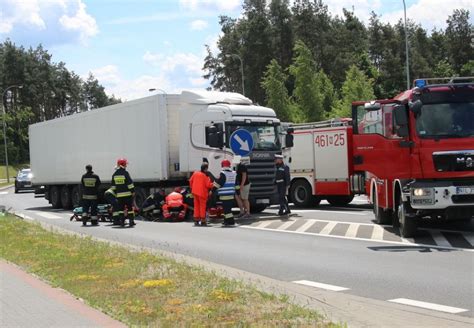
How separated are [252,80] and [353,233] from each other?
68.2 meters

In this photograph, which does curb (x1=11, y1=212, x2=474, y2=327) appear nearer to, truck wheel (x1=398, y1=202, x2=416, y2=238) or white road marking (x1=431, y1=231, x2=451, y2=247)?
A: white road marking (x1=431, y1=231, x2=451, y2=247)

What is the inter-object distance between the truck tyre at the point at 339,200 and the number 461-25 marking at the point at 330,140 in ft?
6.72

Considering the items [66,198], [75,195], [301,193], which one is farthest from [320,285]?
[66,198]

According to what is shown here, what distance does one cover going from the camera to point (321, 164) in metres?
20.6

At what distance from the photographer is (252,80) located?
266ft

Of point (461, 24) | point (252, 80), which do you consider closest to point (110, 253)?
point (252, 80)

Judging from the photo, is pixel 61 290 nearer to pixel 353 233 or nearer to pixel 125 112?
pixel 353 233

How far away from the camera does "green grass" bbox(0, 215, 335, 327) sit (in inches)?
245

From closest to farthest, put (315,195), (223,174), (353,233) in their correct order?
(353,233)
(223,174)
(315,195)

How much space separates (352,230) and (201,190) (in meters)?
4.46

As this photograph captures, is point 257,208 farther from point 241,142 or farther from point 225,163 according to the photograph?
point 225,163

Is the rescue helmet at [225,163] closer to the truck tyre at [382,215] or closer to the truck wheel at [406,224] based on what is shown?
the truck tyre at [382,215]

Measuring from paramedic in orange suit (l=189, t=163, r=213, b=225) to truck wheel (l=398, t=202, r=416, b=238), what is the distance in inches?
234

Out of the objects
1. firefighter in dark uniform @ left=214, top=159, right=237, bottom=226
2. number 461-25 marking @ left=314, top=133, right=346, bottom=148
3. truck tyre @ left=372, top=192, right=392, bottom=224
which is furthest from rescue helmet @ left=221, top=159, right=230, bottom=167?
number 461-25 marking @ left=314, top=133, right=346, bottom=148
